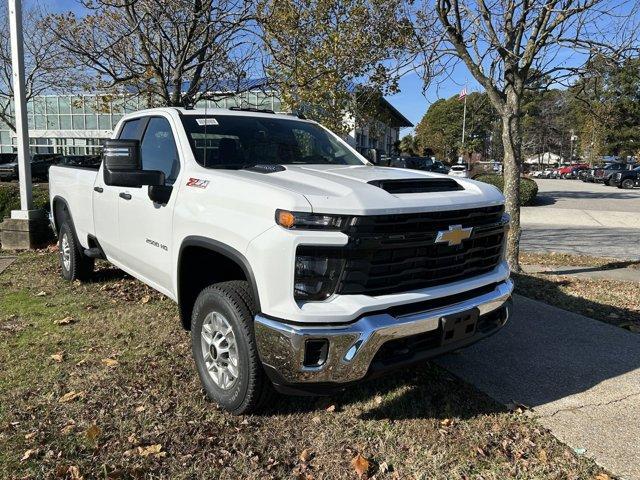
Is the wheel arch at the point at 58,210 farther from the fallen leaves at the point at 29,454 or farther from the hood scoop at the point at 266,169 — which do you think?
the fallen leaves at the point at 29,454

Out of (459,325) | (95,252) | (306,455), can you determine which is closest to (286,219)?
(459,325)

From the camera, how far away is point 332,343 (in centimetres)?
272

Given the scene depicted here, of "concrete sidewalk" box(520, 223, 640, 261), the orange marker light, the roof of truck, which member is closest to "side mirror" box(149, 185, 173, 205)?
the roof of truck

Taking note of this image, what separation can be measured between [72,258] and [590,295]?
6167mm

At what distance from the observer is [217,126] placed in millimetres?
4191

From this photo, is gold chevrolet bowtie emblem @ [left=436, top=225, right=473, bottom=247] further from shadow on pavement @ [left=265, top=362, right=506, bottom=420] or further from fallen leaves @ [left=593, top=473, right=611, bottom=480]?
fallen leaves @ [left=593, top=473, right=611, bottom=480]

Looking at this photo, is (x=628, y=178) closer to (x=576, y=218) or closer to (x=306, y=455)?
(x=576, y=218)

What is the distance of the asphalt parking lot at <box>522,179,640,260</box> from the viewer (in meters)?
10.2

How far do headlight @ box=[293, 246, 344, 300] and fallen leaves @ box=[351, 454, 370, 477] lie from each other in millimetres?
939

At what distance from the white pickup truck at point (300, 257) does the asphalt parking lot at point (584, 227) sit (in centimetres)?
725

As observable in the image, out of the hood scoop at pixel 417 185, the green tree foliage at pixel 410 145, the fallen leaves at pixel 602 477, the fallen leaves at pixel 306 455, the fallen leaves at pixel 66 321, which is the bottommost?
the fallen leaves at pixel 306 455

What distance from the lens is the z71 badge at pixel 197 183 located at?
11.3ft

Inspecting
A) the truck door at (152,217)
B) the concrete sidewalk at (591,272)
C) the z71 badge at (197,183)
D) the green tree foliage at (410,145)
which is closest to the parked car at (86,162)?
the truck door at (152,217)

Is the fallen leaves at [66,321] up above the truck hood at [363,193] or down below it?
below
